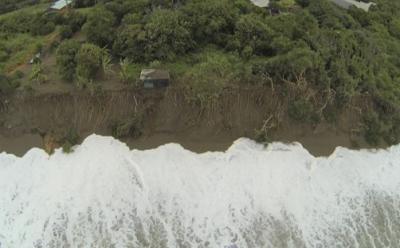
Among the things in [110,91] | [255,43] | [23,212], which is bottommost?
[23,212]

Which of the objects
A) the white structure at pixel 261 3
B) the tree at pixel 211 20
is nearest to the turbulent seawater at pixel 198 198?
the tree at pixel 211 20

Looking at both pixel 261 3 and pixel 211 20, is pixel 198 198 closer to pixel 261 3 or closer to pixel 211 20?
pixel 211 20

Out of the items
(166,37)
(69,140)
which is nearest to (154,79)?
(166,37)

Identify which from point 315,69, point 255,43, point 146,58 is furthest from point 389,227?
point 146,58

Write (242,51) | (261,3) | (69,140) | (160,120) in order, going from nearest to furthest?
(69,140) → (160,120) → (242,51) → (261,3)

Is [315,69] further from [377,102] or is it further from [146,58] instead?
[146,58]

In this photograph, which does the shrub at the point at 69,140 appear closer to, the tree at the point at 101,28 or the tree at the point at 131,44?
the tree at the point at 131,44
